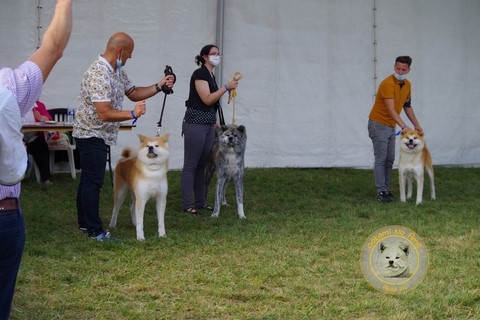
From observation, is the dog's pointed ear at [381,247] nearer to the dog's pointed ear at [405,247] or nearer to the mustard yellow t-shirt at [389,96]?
the dog's pointed ear at [405,247]

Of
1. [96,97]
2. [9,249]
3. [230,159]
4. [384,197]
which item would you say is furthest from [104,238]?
[384,197]

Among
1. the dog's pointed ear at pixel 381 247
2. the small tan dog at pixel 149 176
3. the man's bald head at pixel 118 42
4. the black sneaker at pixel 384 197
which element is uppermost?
the man's bald head at pixel 118 42

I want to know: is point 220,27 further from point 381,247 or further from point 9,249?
point 9,249

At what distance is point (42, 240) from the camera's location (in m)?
5.41

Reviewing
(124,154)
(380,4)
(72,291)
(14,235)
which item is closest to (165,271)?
(72,291)

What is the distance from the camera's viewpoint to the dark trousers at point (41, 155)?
27.2 ft

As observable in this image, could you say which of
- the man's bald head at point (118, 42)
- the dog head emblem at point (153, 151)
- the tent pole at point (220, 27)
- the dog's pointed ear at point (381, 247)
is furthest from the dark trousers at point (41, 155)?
the dog's pointed ear at point (381, 247)

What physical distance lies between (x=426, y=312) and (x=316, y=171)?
6305mm

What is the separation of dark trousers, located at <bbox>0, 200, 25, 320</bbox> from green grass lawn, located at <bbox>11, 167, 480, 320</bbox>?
4.49 feet

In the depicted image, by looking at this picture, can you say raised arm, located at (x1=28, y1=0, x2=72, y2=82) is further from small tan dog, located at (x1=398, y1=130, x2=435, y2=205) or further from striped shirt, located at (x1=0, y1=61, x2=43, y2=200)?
small tan dog, located at (x1=398, y1=130, x2=435, y2=205)

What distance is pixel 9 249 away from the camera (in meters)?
2.14

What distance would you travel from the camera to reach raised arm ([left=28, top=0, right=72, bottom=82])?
2146mm

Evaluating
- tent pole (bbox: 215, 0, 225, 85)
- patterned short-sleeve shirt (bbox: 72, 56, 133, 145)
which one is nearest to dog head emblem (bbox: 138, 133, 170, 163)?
patterned short-sleeve shirt (bbox: 72, 56, 133, 145)

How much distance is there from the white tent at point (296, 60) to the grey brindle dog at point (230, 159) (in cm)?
264
